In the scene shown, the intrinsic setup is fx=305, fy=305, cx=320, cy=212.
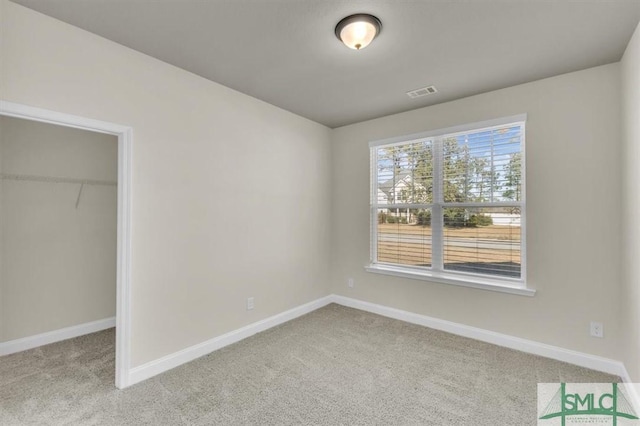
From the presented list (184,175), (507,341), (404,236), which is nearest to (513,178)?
(404,236)

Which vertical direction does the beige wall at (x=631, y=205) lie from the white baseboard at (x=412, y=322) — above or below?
above

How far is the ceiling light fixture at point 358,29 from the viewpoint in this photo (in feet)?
→ 6.36

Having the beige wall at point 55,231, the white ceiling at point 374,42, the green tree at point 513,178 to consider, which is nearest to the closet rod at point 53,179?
the beige wall at point 55,231

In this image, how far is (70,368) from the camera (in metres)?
2.55

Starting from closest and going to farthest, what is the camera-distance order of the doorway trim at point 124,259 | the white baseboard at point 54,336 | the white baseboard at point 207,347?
the doorway trim at point 124,259 → the white baseboard at point 207,347 → the white baseboard at point 54,336

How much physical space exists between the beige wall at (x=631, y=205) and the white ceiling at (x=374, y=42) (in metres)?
0.25

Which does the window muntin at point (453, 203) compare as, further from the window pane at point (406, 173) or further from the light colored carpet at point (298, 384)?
the light colored carpet at point (298, 384)

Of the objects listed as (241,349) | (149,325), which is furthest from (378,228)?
(149,325)

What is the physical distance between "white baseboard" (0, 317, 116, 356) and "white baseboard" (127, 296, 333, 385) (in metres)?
1.44

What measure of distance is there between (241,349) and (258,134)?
88.4 inches

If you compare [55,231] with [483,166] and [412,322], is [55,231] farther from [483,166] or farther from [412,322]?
[483,166]

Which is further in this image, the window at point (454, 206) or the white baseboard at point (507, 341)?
the window at point (454, 206)

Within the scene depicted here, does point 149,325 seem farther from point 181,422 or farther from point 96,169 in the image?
point 96,169

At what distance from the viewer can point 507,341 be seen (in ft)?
9.86
